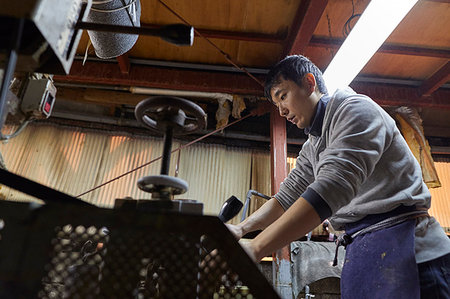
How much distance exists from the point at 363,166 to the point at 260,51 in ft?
10.8

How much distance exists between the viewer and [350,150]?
3.60 feet

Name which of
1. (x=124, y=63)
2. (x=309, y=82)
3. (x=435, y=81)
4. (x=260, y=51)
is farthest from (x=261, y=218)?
(x=435, y=81)

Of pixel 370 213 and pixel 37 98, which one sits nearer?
pixel 37 98

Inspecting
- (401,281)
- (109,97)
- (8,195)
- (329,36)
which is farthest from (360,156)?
(8,195)

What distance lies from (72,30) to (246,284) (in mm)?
570

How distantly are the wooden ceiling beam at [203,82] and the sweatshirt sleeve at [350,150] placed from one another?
3094 mm

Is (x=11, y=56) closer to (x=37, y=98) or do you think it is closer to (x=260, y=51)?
(x=37, y=98)

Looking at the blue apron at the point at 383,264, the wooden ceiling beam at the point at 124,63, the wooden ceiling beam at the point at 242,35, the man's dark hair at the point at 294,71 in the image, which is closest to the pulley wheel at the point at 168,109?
the blue apron at the point at 383,264

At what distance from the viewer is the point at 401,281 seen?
44.3 inches

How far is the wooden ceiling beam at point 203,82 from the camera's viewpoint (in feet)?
14.1

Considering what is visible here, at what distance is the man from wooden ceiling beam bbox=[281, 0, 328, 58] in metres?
1.94

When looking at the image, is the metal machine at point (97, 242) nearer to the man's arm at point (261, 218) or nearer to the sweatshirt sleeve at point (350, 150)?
the sweatshirt sleeve at point (350, 150)

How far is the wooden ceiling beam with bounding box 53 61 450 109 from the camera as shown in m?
4.29

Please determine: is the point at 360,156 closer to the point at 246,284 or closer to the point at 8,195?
the point at 246,284
